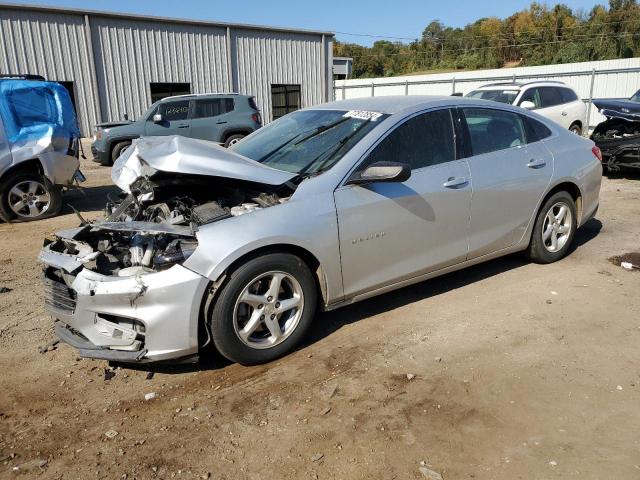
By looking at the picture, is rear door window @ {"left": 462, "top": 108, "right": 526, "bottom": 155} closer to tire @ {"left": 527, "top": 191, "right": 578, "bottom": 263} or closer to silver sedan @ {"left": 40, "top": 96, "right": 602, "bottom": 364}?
silver sedan @ {"left": 40, "top": 96, "right": 602, "bottom": 364}

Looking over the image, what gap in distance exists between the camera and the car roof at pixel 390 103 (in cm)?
432

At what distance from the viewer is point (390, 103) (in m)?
4.47

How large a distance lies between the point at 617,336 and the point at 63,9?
20.2 metres

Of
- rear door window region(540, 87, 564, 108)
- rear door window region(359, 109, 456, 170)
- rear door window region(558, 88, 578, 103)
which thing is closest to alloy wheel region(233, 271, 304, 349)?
rear door window region(359, 109, 456, 170)

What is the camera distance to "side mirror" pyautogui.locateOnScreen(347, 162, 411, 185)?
3.64m

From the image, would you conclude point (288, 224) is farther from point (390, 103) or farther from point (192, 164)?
point (390, 103)

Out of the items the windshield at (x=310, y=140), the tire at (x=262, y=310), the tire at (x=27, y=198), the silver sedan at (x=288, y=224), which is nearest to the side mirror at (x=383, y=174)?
the silver sedan at (x=288, y=224)

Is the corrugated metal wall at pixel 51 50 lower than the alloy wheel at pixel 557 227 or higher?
higher

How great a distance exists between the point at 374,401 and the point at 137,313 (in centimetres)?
150

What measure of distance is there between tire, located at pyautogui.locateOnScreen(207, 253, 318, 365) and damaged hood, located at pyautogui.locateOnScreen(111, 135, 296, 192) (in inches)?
24.3

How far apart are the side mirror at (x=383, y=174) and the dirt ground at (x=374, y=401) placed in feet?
3.79

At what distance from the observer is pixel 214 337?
3.35 metres

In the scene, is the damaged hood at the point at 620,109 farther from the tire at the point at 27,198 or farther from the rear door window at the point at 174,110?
the tire at the point at 27,198

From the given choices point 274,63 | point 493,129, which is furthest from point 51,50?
point 493,129
